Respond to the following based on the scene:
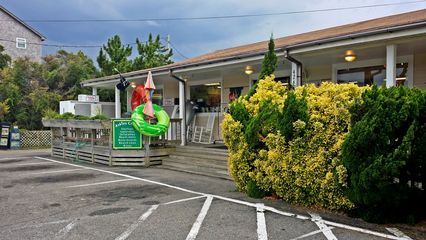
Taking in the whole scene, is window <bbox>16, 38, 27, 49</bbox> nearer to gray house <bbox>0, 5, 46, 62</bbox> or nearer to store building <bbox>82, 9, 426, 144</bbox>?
gray house <bbox>0, 5, 46, 62</bbox>

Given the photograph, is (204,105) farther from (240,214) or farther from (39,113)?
(39,113)

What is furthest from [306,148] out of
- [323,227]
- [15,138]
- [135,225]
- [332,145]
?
[15,138]

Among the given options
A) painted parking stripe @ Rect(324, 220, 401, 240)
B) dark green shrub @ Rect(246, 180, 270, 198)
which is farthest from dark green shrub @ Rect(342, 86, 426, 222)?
dark green shrub @ Rect(246, 180, 270, 198)

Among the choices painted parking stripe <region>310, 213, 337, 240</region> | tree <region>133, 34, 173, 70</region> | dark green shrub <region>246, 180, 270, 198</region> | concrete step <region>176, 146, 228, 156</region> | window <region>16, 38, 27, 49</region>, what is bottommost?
painted parking stripe <region>310, 213, 337, 240</region>

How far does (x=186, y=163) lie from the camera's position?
989 centimetres

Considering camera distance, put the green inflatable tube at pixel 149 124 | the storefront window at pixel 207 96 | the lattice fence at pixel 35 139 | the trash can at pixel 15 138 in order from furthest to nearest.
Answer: the lattice fence at pixel 35 139 → the trash can at pixel 15 138 → the storefront window at pixel 207 96 → the green inflatable tube at pixel 149 124

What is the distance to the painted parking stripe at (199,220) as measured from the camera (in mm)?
4184

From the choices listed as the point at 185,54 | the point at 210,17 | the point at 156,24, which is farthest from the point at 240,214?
the point at 185,54

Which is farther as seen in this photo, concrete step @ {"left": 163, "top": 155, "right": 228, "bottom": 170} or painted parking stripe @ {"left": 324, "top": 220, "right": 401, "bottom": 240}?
concrete step @ {"left": 163, "top": 155, "right": 228, "bottom": 170}

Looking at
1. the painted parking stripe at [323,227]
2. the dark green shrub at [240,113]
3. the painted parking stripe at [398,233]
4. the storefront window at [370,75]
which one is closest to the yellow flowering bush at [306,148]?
the dark green shrub at [240,113]

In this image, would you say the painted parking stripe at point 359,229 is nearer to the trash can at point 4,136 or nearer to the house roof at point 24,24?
the trash can at point 4,136

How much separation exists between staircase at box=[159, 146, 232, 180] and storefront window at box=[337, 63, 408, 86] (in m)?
4.24

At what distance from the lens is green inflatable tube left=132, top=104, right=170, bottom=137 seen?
34.2ft

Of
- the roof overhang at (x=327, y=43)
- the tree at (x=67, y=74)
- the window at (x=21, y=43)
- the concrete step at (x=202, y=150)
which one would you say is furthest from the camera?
the window at (x=21, y=43)
